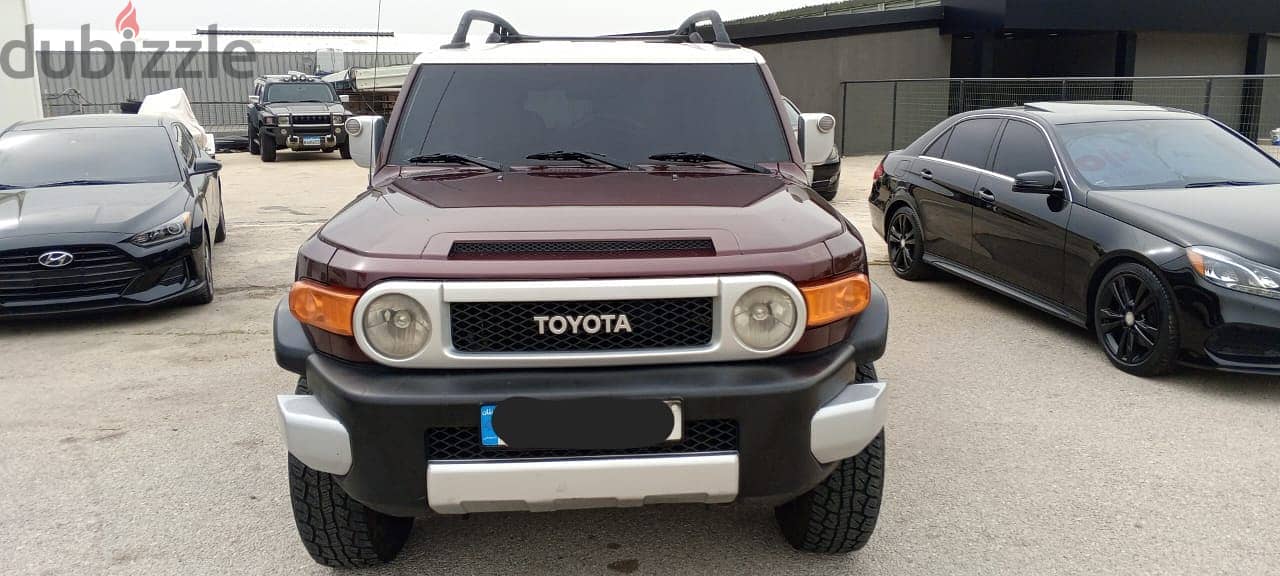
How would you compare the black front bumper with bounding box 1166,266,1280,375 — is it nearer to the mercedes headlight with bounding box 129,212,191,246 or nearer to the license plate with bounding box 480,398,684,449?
the license plate with bounding box 480,398,684,449

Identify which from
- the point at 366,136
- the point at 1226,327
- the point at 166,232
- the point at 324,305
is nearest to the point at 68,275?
the point at 166,232

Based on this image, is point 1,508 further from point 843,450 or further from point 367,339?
point 843,450

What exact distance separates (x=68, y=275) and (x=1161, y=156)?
6.94 metres

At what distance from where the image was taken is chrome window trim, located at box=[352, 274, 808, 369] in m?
2.50

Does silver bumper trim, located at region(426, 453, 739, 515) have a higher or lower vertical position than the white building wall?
lower

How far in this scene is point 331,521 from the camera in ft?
9.70

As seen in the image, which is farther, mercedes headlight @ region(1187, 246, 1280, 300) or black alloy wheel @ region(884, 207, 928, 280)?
black alloy wheel @ region(884, 207, 928, 280)

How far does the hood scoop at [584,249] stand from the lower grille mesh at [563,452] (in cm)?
46

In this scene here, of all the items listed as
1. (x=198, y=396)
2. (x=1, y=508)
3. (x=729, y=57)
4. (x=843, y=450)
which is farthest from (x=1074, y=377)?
(x=1, y=508)

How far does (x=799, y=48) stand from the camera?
1984 cm

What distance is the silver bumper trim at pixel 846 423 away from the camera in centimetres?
257

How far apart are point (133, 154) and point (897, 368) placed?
A: 611cm

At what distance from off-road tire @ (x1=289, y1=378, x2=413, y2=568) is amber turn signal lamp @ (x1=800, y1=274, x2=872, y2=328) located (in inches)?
58.0

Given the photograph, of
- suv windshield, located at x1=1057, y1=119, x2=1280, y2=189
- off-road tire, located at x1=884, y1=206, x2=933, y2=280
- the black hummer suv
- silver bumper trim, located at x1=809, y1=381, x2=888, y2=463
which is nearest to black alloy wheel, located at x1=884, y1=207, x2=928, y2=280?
off-road tire, located at x1=884, y1=206, x2=933, y2=280
